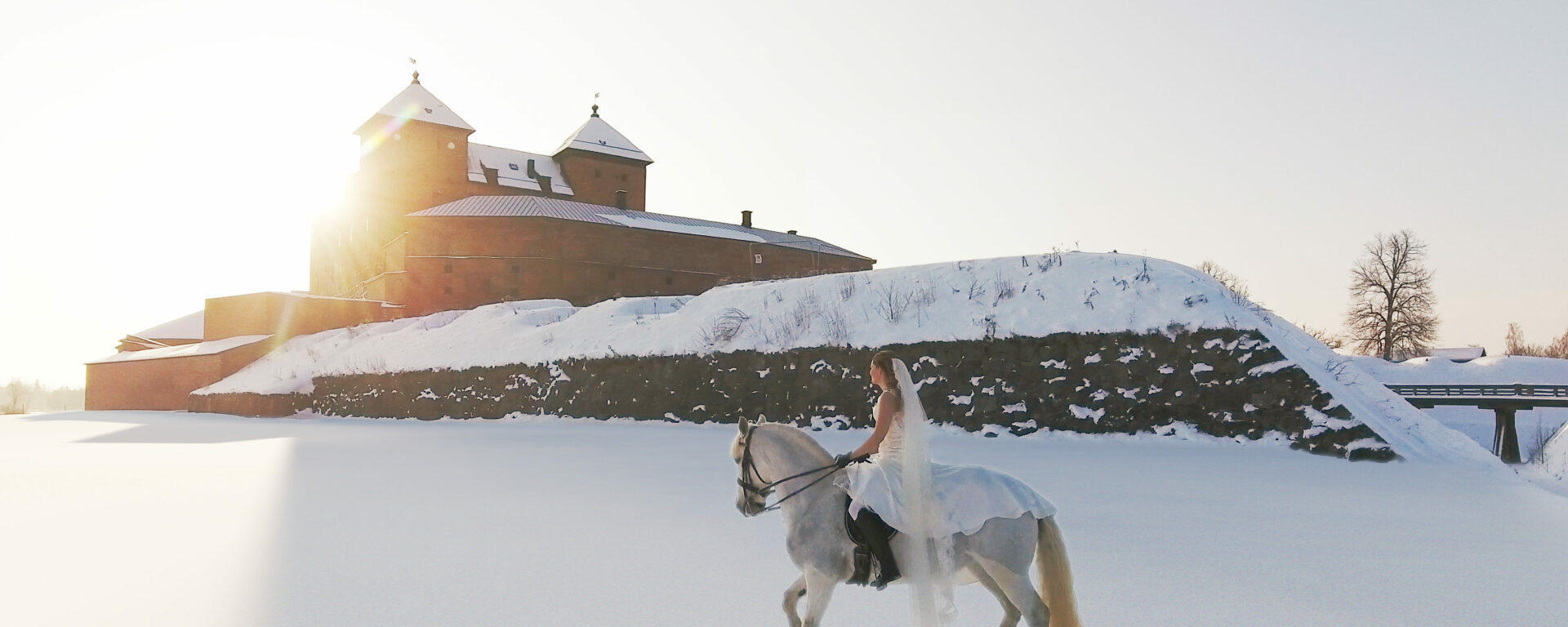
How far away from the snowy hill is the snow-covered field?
5.08 ft

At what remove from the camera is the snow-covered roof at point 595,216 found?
47.9m

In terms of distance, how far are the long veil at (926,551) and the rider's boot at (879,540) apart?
7cm

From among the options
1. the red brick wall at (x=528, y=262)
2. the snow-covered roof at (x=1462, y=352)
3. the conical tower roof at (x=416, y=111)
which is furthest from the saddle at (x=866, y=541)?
the snow-covered roof at (x=1462, y=352)

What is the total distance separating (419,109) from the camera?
56.9 meters

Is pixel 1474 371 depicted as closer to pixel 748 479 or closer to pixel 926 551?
pixel 926 551

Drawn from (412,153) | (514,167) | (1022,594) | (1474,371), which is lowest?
(1022,594)

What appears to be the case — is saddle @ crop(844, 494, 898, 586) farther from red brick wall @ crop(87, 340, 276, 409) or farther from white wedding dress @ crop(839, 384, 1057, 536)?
red brick wall @ crop(87, 340, 276, 409)

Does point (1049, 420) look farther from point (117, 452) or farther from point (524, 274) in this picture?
point (524, 274)

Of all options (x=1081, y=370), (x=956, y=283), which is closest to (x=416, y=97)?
(x=956, y=283)

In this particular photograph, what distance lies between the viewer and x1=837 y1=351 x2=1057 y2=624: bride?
3.70m

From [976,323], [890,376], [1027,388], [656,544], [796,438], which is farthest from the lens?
[976,323]

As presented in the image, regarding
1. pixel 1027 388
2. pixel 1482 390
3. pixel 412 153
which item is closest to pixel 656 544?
pixel 1027 388

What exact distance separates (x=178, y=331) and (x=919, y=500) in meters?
65.7

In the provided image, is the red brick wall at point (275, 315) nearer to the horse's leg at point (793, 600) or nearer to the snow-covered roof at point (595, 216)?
the snow-covered roof at point (595, 216)
